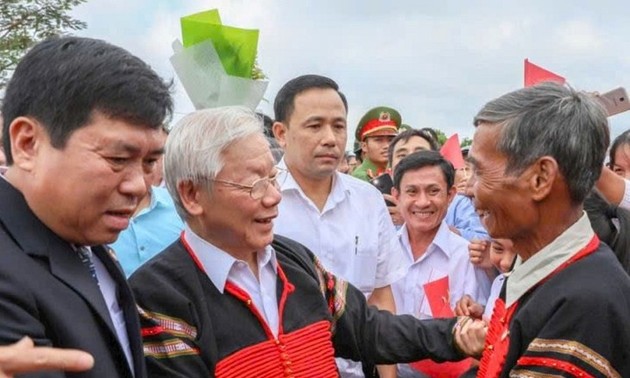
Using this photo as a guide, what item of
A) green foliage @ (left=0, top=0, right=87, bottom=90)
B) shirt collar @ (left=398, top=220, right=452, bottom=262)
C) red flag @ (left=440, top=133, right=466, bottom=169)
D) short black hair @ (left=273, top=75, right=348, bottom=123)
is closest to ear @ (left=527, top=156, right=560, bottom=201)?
short black hair @ (left=273, top=75, right=348, bottom=123)

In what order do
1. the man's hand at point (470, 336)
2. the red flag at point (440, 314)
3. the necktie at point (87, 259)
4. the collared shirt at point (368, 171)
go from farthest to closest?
the collared shirt at point (368, 171) < the red flag at point (440, 314) < the man's hand at point (470, 336) < the necktie at point (87, 259)

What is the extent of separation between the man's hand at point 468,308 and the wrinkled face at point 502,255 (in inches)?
8.5

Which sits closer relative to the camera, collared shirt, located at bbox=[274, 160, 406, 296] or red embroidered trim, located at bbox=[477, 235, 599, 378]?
red embroidered trim, located at bbox=[477, 235, 599, 378]

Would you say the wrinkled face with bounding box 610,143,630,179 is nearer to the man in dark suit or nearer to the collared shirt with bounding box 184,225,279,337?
the collared shirt with bounding box 184,225,279,337

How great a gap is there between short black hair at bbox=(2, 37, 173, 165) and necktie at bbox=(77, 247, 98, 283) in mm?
286

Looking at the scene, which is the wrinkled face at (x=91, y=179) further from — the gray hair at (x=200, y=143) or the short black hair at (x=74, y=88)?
the gray hair at (x=200, y=143)

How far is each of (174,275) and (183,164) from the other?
36 cm

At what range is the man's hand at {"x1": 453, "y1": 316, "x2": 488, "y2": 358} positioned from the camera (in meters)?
3.11

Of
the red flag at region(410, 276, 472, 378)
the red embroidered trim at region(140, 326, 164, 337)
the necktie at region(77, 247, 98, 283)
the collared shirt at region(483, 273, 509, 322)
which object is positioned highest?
the necktie at region(77, 247, 98, 283)

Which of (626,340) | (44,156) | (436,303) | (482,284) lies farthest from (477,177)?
(482,284)

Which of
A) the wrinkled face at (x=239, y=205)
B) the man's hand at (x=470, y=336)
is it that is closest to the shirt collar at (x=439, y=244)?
the man's hand at (x=470, y=336)

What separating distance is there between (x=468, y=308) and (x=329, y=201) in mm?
853

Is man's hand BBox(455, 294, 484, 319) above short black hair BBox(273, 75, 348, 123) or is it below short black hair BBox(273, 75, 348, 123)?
below

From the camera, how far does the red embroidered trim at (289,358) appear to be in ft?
8.89
